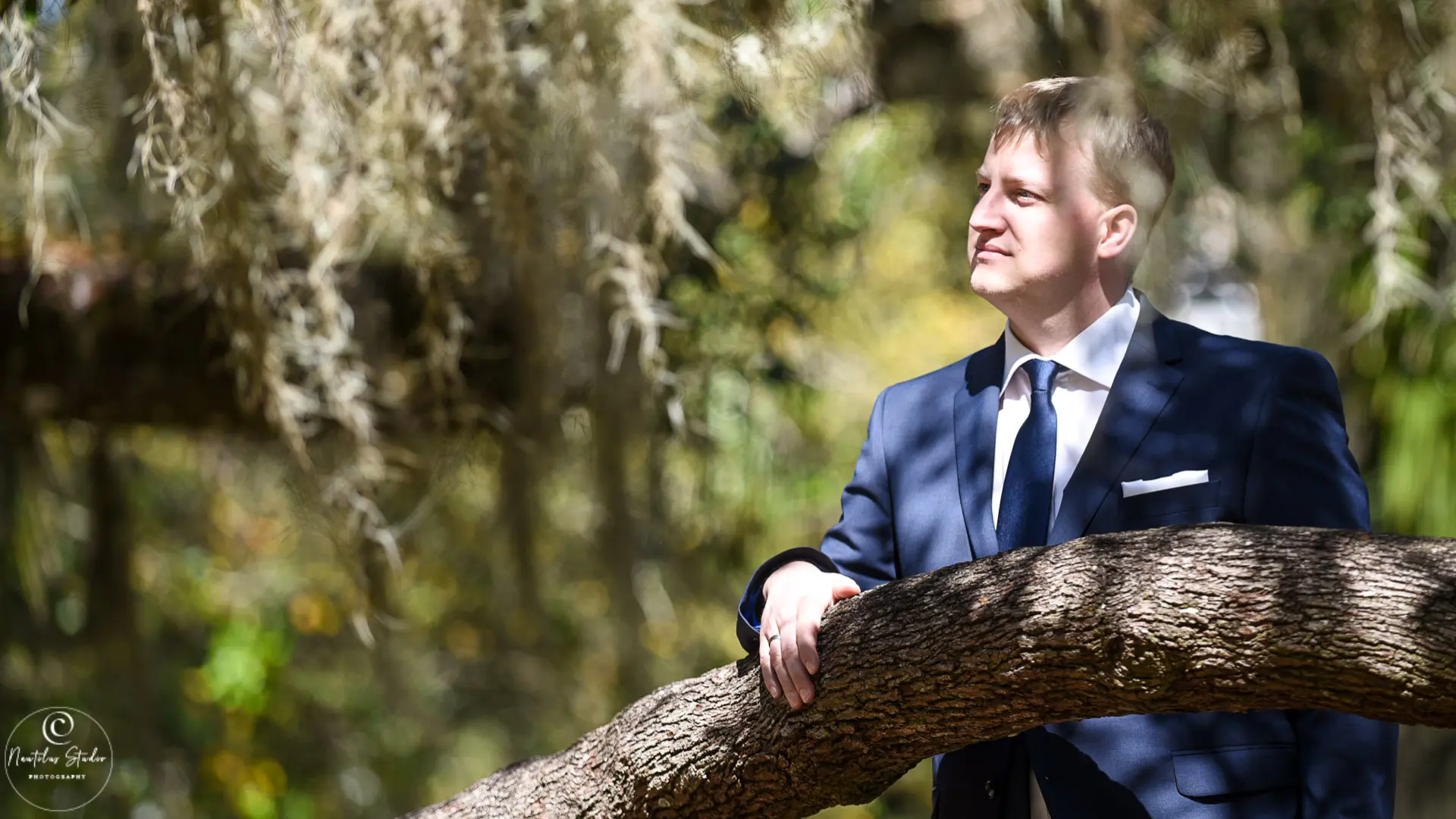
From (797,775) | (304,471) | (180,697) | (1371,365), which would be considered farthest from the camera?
(180,697)

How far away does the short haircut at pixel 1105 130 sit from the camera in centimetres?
145

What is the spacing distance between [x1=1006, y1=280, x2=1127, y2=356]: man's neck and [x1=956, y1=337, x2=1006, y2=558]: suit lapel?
0.28 ft

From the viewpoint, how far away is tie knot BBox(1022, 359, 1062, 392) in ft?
4.88

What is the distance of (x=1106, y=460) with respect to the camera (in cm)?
146

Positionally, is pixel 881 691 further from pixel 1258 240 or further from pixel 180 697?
pixel 180 697

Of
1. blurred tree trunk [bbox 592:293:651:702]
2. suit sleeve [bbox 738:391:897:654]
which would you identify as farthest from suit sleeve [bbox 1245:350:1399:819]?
blurred tree trunk [bbox 592:293:651:702]

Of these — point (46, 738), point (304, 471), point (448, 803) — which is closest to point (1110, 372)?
point (448, 803)

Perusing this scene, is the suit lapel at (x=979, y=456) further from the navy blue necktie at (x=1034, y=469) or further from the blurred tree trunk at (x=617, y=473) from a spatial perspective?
the blurred tree trunk at (x=617, y=473)

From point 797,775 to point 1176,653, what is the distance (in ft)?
1.60

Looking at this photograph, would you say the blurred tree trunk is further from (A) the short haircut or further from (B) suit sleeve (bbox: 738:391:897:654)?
(A) the short haircut

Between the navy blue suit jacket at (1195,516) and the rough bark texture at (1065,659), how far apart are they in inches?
4.2

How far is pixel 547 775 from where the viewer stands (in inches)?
70.6

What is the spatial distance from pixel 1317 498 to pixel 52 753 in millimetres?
4420

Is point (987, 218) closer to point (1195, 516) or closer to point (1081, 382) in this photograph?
point (1081, 382)
